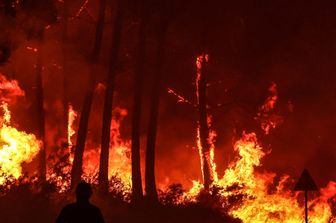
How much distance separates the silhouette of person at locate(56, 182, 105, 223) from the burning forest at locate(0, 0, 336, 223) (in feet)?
22.4

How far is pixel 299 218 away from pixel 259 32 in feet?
46.5

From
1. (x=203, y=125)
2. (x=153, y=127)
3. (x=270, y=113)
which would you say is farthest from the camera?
(x=270, y=113)

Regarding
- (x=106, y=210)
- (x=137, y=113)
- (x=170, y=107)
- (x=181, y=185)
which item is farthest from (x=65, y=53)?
(x=170, y=107)

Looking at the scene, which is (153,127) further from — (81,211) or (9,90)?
(81,211)

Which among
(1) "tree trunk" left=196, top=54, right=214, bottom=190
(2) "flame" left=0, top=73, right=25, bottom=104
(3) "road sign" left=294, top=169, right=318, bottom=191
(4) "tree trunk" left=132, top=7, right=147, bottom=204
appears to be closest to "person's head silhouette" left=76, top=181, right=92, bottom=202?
(3) "road sign" left=294, top=169, right=318, bottom=191

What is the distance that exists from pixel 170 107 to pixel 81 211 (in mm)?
36059

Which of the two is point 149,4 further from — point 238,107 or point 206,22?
point 238,107

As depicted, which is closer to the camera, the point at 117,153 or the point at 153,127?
the point at 153,127

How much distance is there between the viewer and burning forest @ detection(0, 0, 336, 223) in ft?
83.3

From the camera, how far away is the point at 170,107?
161 ft

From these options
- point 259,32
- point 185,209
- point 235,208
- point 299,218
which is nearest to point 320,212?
point 299,218

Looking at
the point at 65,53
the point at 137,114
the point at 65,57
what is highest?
the point at 65,53

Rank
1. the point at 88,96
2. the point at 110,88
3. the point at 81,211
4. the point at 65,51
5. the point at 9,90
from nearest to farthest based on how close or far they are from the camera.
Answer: the point at 81,211 < the point at 88,96 < the point at 110,88 < the point at 65,51 < the point at 9,90

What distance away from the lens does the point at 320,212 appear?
32406mm
